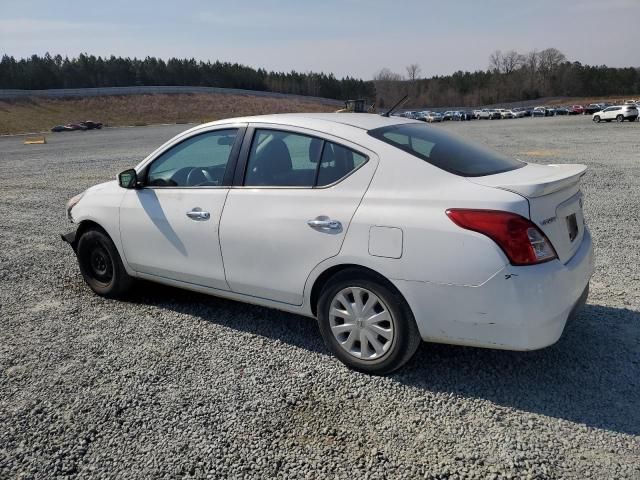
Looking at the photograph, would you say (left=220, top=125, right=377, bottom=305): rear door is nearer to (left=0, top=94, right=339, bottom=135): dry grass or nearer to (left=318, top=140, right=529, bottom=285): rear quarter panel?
(left=318, top=140, right=529, bottom=285): rear quarter panel

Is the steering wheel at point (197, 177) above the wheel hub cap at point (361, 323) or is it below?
above

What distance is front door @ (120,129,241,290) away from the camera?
13.3ft

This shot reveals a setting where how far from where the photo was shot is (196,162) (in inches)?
173

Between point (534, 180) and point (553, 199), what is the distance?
159mm

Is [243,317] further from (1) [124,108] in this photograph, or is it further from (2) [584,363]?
(1) [124,108]

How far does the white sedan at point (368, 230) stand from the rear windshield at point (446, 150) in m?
0.02

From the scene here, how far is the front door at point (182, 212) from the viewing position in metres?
4.07

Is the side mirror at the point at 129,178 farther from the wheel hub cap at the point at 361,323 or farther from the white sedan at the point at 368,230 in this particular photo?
the wheel hub cap at the point at 361,323

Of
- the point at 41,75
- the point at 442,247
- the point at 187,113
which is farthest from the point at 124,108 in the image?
the point at 442,247

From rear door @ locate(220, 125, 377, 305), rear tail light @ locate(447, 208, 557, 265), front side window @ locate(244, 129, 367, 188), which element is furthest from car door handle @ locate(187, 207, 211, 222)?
rear tail light @ locate(447, 208, 557, 265)

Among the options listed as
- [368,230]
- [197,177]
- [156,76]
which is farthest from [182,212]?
[156,76]

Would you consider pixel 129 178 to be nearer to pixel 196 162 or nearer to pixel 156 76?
pixel 196 162

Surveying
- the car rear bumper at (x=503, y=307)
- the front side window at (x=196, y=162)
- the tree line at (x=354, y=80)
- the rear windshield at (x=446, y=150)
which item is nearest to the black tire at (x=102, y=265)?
the front side window at (x=196, y=162)

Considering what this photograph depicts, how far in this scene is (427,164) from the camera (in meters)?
3.30
